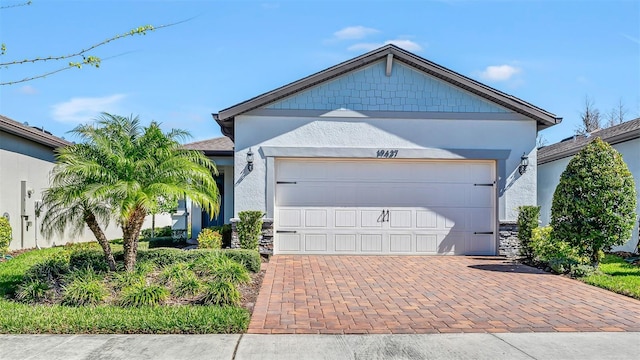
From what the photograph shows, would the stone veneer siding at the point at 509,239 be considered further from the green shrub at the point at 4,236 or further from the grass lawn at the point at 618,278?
the green shrub at the point at 4,236

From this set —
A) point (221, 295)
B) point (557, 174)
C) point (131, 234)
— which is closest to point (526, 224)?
point (557, 174)

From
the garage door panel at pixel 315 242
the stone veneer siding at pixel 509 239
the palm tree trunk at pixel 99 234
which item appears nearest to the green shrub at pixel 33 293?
the palm tree trunk at pixel 99 234

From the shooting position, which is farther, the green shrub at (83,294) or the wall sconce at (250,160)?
the wall sconce at (250,160)

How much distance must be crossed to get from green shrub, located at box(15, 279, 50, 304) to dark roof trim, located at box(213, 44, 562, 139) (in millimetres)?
6242

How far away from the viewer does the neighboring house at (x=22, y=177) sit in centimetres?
1287

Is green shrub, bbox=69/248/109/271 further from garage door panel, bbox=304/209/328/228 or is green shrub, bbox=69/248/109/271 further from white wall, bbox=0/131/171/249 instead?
garage door panel, bbox=304/209/328/228

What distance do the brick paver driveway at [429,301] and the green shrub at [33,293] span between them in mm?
3090

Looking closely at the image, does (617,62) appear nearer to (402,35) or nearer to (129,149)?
(402,35)

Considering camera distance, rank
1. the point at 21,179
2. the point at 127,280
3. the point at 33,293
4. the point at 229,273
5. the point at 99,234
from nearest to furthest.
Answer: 1. the point at 33,293
2. the point at 127,280
3. the point at 229,273
4. the point at 99,234
5. the point at 21,179

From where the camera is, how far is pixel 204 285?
7.18 metres

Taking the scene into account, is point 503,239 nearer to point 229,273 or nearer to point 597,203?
point 597,203

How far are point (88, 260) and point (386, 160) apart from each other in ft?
23.9

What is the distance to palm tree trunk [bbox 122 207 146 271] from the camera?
26.3ft

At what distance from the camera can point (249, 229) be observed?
1181 cm
